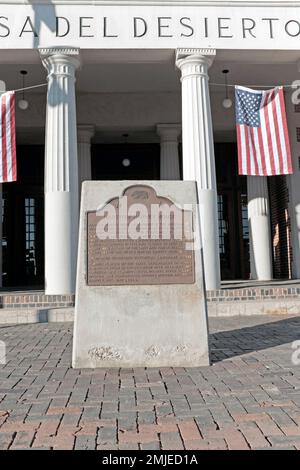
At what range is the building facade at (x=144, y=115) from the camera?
11.1 m

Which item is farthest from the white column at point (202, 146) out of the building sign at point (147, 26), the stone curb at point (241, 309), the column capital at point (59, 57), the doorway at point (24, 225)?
the doorway at point (24, 225)

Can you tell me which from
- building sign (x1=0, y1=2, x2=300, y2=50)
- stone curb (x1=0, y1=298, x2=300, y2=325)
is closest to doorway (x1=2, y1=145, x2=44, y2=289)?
building sign (x1=0, y1=2, x2=300, y2=50)

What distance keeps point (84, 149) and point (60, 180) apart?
15.4 feet

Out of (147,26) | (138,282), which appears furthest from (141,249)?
(147,26)

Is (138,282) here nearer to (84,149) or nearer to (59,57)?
(59,57)

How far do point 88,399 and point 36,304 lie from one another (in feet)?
20.8

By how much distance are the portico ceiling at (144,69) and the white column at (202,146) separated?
0.62 m

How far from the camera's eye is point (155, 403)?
4020 millimetres

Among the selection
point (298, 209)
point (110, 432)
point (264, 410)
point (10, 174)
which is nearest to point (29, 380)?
point (110, 432)

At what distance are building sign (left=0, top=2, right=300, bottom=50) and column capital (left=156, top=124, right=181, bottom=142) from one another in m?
4.18

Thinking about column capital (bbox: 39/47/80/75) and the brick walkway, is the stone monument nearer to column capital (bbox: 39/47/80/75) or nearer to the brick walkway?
the brick walkway

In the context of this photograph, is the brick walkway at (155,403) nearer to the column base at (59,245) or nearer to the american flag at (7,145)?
the column base at (59,245)

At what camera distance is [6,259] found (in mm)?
16547

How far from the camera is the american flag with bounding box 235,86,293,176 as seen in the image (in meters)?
11.5
